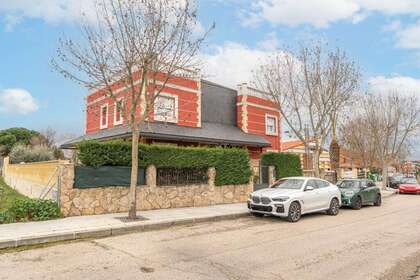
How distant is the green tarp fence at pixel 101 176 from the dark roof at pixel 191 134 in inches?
128

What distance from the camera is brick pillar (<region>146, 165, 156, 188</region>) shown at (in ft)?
45.4

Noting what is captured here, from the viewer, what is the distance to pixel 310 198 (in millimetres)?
13305

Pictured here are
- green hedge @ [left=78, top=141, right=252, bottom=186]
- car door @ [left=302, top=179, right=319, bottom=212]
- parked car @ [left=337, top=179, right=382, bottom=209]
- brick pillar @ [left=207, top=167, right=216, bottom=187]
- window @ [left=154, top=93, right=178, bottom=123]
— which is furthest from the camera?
window @ [left=154, top=93, right=178, bottom=123]

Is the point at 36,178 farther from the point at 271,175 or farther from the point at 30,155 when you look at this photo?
the point at 30,155

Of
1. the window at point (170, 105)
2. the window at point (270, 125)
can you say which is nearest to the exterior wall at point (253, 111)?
the window at point (270, 125)

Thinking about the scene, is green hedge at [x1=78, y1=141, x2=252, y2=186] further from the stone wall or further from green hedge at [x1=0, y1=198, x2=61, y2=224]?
green hedge at [x1=0, y1=198, x2=61, y2=224]

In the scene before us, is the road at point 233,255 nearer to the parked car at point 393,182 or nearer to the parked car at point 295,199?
the parked car at point 295,199

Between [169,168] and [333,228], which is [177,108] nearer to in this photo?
[169,168]

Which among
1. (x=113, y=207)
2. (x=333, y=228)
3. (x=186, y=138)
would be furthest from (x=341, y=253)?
(x=186, y=138)

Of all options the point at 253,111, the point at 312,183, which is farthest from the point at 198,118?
the point at 312,183

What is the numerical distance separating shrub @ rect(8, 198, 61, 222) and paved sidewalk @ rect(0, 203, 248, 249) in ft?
1.59

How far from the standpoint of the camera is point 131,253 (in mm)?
7395

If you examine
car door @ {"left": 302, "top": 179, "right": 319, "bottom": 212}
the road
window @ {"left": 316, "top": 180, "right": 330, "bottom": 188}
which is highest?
window @ {"left": 316, "top": 180, "right": 330, "bottom": 188}

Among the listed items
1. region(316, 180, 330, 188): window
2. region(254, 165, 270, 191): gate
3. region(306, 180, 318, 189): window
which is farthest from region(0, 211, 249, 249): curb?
region(254, 165, 270, 191): gate
